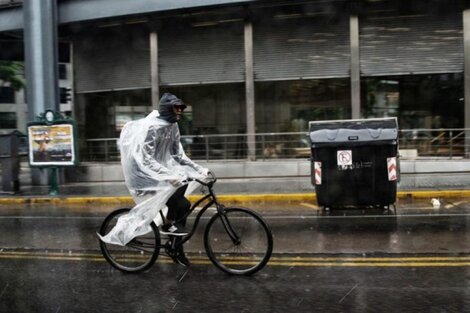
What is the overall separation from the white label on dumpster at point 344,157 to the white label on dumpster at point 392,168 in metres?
0.66

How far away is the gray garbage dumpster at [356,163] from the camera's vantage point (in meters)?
9.59

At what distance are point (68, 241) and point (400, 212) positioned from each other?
5.59 metres

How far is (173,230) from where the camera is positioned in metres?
5.73

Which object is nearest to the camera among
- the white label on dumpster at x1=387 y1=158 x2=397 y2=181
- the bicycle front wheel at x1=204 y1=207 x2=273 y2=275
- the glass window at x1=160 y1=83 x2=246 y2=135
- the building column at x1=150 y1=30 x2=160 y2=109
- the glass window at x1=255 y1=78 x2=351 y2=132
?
the bicycle front wheel at x1=204 y1=207 x2=273 y2=275

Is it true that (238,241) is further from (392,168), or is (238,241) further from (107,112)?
(107,112)

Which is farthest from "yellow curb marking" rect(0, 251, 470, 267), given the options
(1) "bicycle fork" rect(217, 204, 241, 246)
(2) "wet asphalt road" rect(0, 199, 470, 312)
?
(1) "bicycle fork" rect(217, 204, 241, 246)

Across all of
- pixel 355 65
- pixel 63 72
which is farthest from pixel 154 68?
pixel 355 65

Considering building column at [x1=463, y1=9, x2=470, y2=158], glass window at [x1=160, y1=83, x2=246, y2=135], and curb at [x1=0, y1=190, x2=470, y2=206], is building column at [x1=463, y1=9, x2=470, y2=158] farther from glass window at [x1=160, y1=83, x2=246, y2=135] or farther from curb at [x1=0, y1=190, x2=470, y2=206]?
glass window at [x1=160, y1=83, x2=246, y2=135]

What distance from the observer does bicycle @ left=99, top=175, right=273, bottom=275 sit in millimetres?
5465

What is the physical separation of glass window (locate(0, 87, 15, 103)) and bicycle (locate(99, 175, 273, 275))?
774 inches

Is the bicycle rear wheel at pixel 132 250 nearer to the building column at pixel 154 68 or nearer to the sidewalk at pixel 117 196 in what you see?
the sidewalk at pixel 117 196

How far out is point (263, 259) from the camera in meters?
5.57

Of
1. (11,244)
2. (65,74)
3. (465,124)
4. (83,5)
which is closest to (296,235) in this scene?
(11,244)

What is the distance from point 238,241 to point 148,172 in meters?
1.14
